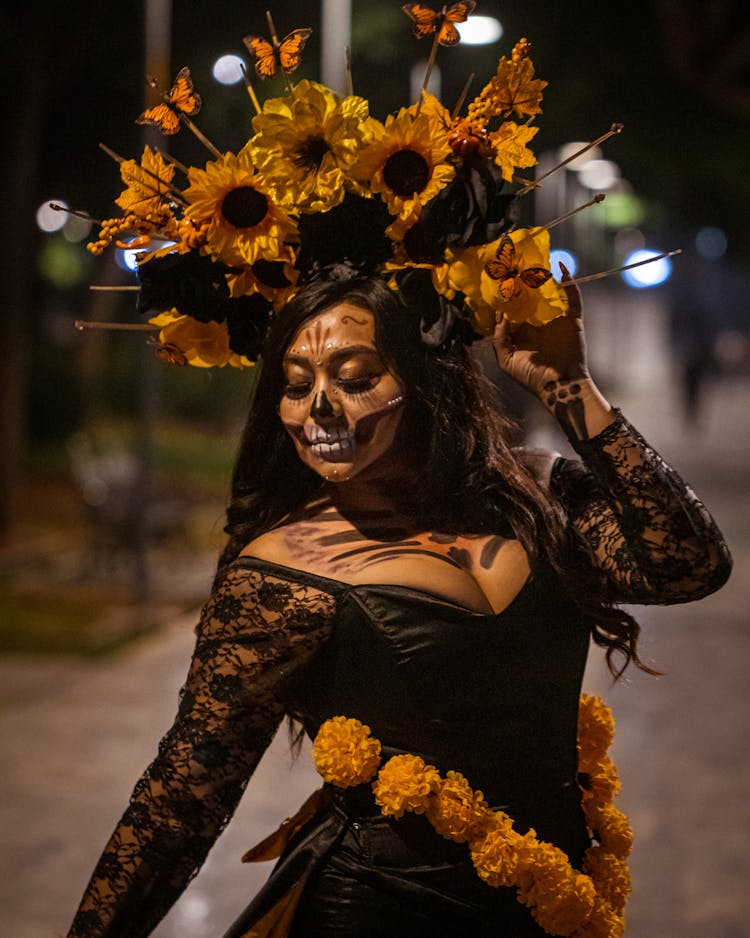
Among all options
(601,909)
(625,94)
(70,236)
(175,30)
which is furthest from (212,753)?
(70,236)

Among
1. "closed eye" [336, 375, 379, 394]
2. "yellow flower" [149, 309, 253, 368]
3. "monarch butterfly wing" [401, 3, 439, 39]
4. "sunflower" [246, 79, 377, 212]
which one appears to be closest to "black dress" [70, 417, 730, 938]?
"closed eye" [336, 375, 379, 394]

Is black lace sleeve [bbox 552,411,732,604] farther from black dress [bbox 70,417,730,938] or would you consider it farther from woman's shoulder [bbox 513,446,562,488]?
woman's shoulder [bbox 513,446,562,488]

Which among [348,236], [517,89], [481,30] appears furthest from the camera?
[481,30]

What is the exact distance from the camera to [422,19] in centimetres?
210

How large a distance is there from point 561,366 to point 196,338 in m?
0.64

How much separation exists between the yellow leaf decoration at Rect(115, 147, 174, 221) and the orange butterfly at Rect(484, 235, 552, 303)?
0.57m

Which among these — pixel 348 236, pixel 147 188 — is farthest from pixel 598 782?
pixel 147 188

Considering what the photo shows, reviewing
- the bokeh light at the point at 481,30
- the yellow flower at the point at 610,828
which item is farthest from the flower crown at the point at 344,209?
the bokeh light at the point at 481,30

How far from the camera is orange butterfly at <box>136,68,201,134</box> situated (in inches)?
85.0

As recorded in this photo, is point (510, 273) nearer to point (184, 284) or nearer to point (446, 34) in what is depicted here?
point (446, 34)

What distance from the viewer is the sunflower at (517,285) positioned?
206 cm

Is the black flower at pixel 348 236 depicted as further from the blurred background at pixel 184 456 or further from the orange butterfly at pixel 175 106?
the blurred background at pixel 184 456

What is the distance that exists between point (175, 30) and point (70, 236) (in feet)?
59.3

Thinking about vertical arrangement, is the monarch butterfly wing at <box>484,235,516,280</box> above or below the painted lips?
above
